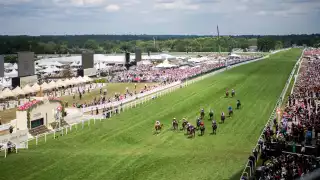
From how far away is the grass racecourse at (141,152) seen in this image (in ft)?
46.7

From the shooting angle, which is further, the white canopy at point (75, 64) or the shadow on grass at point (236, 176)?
the white canopy at point (75, 64)

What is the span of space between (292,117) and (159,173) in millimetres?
11114

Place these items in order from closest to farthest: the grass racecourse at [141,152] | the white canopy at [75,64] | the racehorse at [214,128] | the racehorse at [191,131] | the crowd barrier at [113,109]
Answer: the grass racecourse at [141,152], the racehorse at [191,131], the racehorse at [214,128], the crowd barrier at [113,109], the white canopy at [75,64]

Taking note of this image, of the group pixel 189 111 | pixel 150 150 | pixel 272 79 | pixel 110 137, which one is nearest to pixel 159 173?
pixel 150 150

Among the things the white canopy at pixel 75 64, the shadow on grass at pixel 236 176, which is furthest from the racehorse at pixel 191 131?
the white canopy at pixel 75 64

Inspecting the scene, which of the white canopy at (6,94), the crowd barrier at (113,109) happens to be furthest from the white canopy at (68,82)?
the crowd barrier at (113,109)

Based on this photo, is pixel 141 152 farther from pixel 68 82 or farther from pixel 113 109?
pixel 68 82

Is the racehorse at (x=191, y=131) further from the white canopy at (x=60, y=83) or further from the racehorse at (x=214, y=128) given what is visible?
the white canopy at (x=60, y=83)

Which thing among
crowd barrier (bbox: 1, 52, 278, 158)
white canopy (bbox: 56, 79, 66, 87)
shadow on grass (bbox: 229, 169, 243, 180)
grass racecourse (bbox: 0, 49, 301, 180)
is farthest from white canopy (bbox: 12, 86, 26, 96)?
shadow on grass (bbox: 229, 169, 243, 180)

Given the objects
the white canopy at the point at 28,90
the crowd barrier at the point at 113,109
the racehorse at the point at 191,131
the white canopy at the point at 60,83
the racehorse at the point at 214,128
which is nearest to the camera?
the racehorse at the point at 191,131

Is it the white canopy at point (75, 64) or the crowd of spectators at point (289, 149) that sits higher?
the white canopy at point (75, 64)

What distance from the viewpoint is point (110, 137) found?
20391 millimetres

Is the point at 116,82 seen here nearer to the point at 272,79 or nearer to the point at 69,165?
the point at 272,79

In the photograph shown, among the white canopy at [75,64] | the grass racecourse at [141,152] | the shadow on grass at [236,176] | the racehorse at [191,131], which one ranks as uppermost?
the white canopy at [75,64]
